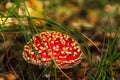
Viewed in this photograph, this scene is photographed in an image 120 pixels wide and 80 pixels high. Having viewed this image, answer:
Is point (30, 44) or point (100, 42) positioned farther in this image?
point (100, 42)

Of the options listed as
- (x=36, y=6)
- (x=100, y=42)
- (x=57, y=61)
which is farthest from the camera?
(x=36, y=6)

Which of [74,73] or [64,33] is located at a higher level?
[64,33]

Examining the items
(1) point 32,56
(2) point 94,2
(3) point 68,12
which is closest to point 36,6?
(3) point 68,12

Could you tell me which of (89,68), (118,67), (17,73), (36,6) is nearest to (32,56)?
(17,73)

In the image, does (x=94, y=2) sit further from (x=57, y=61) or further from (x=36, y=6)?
(x=57, y=61)

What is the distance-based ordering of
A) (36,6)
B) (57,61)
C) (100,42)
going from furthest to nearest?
(36,6)
(100,42)
(57,61)

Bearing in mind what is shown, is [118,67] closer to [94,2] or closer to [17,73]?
[17,73]
